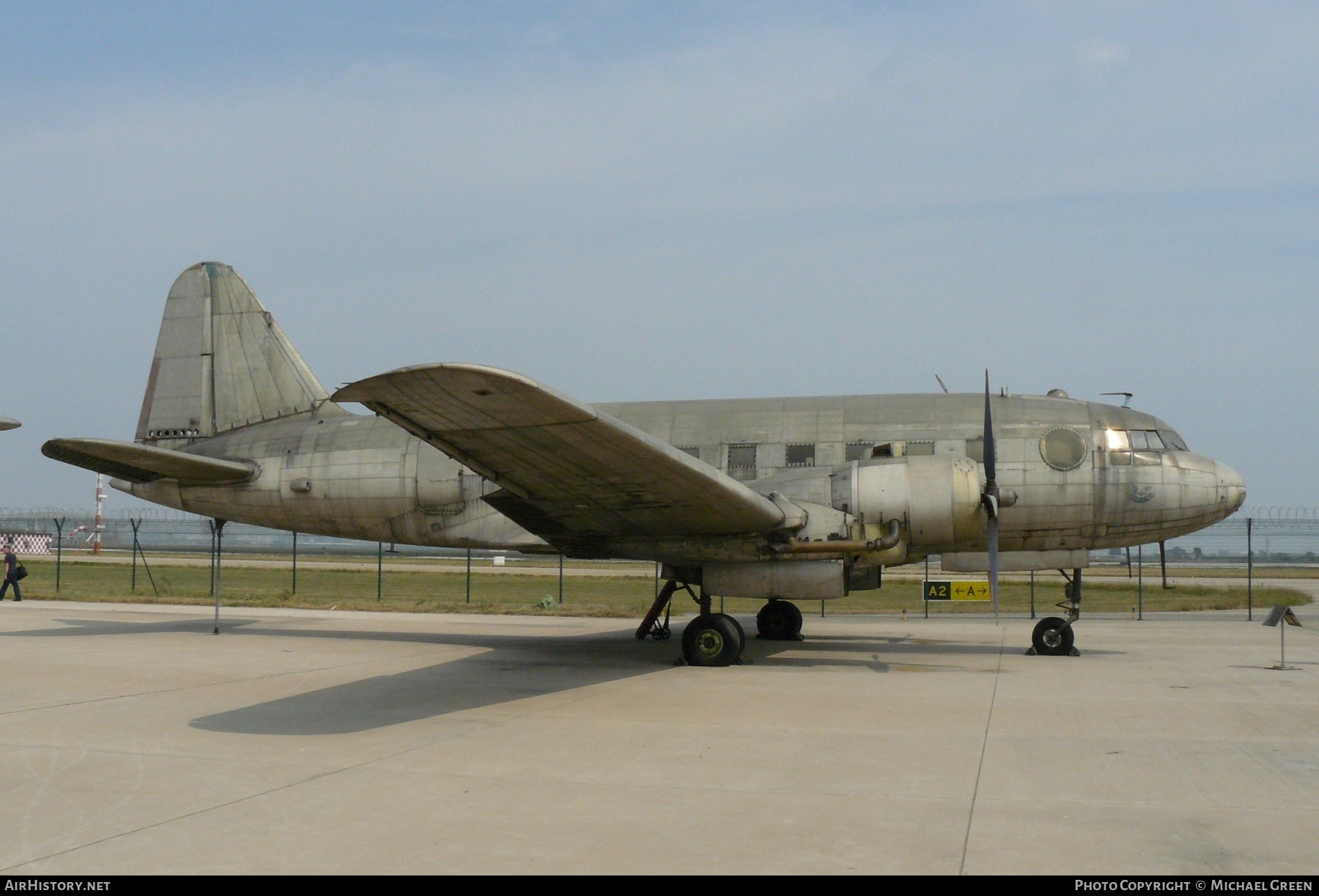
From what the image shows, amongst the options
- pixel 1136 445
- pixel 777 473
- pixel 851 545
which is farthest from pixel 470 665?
pixel 1136 445

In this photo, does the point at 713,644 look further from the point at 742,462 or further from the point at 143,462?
the point at 143,462

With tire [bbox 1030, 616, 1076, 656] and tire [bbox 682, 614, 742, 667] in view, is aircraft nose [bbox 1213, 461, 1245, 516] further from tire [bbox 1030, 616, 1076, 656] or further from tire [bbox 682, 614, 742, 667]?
tire [bbox 682, 614, 742, 667]

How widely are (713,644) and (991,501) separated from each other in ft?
14.4

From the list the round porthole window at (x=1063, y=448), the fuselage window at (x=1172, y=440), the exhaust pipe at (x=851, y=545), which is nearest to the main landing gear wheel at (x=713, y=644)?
the exhaust pipe at (x=851, y=545)

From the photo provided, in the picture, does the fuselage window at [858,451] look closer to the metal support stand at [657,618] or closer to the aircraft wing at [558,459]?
the aircraft wing at [558,459]

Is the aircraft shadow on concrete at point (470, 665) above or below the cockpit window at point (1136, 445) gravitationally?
below

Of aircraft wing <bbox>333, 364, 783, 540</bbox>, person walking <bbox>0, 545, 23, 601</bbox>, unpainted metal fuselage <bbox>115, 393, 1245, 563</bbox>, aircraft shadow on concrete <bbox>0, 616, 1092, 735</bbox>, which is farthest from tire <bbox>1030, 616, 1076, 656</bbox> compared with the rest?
person walking <bbox>0, 545, 23, 601</bbox>

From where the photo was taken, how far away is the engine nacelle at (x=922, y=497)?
48.2 feet

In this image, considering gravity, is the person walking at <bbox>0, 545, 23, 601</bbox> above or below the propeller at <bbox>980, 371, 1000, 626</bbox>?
below

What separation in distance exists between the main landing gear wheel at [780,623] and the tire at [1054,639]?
166 inches

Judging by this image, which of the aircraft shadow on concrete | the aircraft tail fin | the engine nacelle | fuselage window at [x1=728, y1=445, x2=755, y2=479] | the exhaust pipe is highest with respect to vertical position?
the aircraft tail fin

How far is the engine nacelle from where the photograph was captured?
1468 centimetres

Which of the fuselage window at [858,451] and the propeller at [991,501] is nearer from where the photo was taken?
the propeller at [991,501]

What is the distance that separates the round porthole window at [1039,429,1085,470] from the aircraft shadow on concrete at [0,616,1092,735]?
348 centimetres
